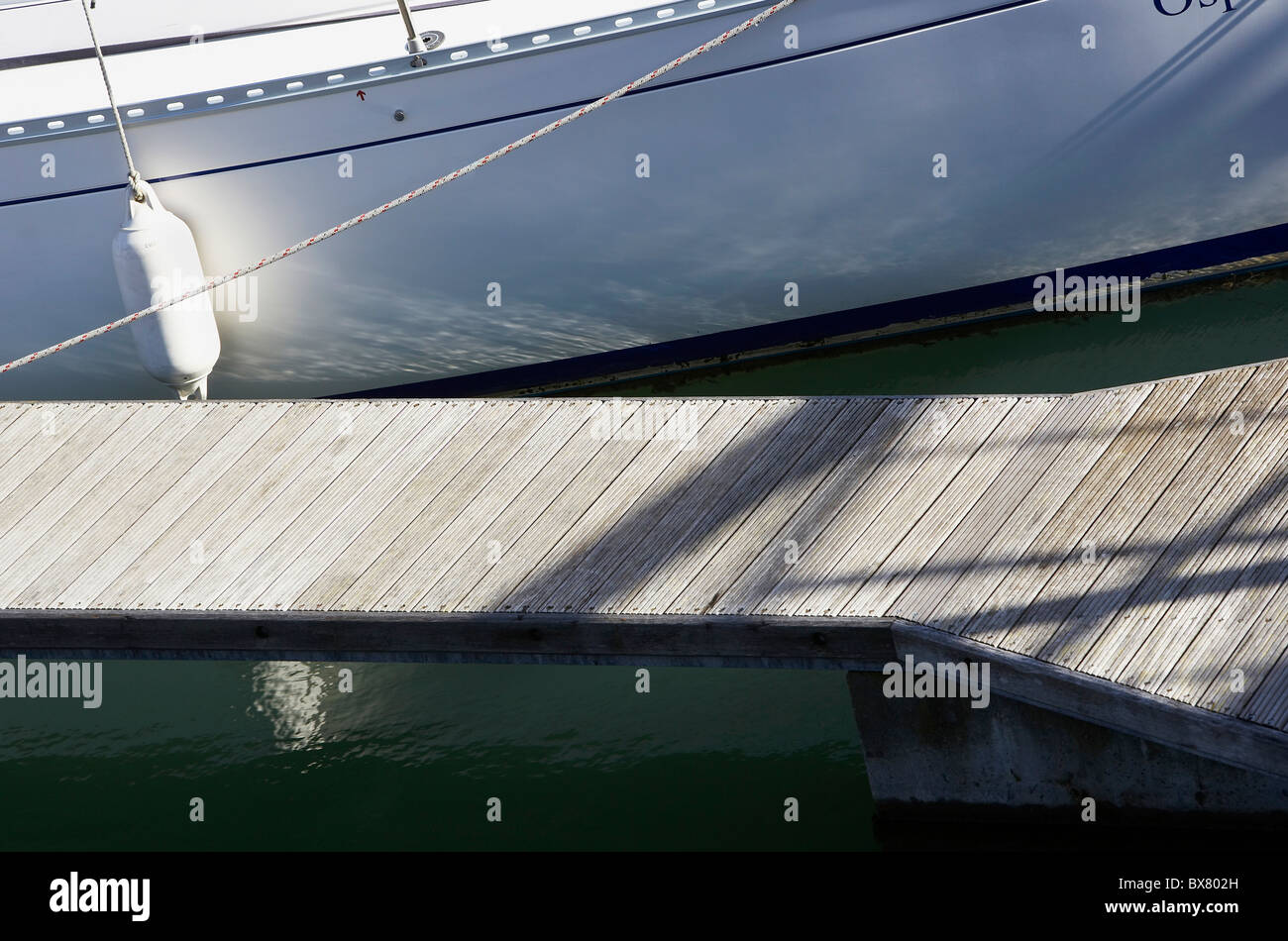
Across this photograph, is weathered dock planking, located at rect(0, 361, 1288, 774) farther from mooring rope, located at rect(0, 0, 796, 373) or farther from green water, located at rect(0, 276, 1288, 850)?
green water, located at rect(0, 276, 1288, 850)

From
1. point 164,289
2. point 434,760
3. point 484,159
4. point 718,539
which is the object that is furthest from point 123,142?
point 718,539

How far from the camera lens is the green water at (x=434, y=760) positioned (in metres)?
4.91

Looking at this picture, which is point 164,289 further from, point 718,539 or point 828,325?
point 828,325

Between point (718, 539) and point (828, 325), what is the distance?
8.77 ft

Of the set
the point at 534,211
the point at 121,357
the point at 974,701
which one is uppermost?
the point at 534,211

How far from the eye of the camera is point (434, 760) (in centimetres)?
525

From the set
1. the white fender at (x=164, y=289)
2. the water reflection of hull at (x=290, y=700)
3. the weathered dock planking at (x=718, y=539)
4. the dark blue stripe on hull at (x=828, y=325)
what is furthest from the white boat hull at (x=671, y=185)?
the water reflection of hull at (x=290, y=700)

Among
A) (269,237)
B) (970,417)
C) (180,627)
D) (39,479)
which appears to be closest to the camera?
(180,627)

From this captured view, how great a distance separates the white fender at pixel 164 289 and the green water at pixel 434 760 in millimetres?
1302

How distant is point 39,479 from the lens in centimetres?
527

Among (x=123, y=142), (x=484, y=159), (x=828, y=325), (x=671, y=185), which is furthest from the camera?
(x=828, y=325)

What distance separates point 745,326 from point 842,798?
8.88ft
